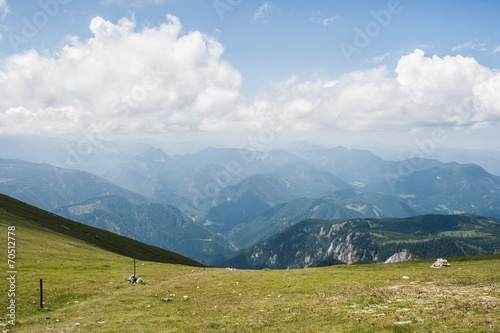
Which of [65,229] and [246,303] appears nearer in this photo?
[246,303]

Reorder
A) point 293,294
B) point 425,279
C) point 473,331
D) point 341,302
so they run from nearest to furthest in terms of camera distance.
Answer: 1. point 473,331
2. point 341,302
3. point 293,294
4. point 425,279

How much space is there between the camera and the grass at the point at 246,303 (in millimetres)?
23125

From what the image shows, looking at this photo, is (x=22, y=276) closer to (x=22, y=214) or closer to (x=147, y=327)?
(x=147, y=327)

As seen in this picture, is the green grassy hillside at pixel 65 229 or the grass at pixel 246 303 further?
the green grassy hillside at pixel 65 229

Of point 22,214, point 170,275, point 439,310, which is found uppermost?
point 22,214

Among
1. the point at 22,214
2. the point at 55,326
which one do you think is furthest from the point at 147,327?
the point at 22,214

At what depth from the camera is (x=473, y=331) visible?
1838 centimetres

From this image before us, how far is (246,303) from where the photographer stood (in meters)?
32.9

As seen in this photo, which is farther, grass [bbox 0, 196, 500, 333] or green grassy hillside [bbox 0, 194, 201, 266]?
green grassy hillside [bbox 0, 194, 201, 266]

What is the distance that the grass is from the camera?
23125 millimetres

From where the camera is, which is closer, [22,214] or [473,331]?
[473,331]

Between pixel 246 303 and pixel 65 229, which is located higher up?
pixel 65 229

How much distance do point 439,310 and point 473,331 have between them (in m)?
6.08

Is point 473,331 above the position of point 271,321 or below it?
above
